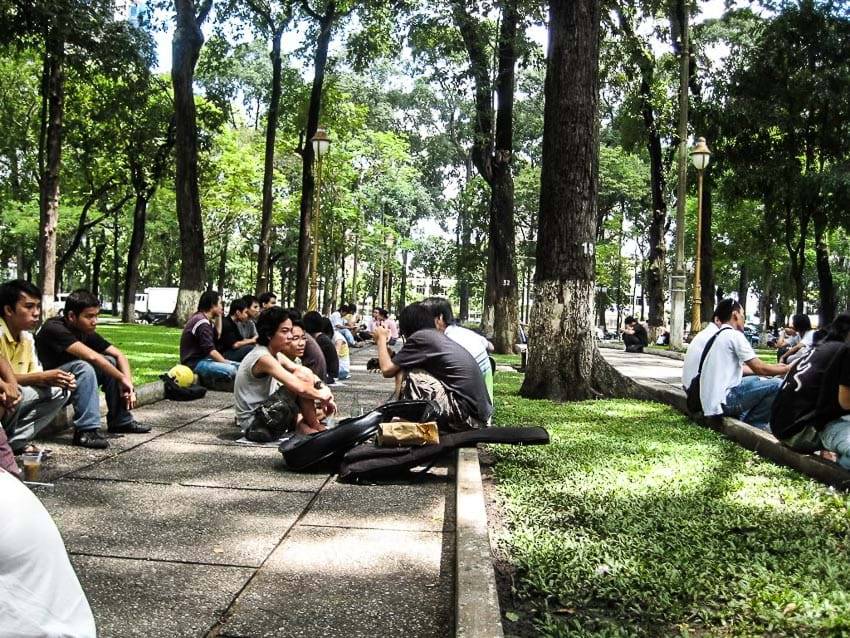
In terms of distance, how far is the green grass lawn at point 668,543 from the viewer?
322 centimetres

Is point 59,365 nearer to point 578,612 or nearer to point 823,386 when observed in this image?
point 578,612

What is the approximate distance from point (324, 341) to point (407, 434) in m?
6.61

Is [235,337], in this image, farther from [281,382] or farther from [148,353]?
[281,382]

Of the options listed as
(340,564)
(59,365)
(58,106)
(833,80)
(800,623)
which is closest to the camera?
(800,623)

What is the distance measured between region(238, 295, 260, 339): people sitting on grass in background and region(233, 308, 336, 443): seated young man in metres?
4.76

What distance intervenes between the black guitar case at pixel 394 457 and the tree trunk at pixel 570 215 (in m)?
4.52

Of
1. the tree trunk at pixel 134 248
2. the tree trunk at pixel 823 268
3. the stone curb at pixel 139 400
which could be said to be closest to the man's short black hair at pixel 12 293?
the stone curb at pixel 139 400

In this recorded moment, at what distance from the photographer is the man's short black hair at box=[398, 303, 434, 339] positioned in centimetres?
716

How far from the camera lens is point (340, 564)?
409 centimetres

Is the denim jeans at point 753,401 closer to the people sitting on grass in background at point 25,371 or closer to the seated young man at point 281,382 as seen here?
the seated young man at point 281,382

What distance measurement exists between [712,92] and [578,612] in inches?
1024

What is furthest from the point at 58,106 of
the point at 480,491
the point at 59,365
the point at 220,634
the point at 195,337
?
the point at 220,634

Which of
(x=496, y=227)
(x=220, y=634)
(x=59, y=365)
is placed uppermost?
(x=496, y=227)

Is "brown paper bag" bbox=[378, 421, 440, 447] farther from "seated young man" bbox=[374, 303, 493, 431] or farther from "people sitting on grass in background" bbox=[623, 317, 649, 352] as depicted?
"people sitting on grass in background" bbox=[623, 317, 649, 352]
